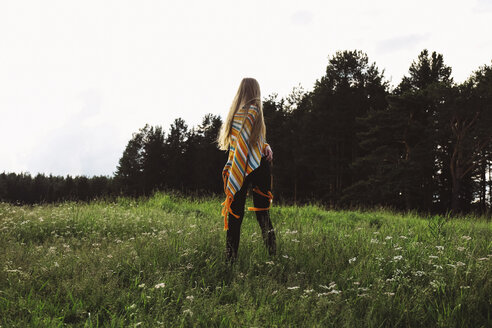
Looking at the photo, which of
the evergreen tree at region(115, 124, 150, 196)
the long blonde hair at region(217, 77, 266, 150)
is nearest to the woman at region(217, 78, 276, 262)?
the long blonde hair at region(217, 77, 266, 150)

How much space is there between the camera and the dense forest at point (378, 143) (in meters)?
24.8

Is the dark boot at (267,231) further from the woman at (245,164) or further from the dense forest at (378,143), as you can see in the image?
the dense forest at (378,143)

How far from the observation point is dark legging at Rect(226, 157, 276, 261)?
4.12m

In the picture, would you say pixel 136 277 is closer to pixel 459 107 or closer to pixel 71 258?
pixel 71 258

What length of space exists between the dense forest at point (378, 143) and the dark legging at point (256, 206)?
1281 centimetres

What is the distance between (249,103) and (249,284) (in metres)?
2.18

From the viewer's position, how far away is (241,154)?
414cm

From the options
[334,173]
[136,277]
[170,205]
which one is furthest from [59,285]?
[334,173]

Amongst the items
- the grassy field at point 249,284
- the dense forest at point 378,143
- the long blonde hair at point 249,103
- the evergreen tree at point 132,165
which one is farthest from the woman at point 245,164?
the evergreen tree at point 132,165

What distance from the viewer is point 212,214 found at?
8562 millimetres

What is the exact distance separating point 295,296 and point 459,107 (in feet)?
87.1

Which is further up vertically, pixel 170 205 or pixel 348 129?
pixel 348 129

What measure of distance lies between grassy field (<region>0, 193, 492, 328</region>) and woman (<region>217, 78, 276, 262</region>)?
392mm

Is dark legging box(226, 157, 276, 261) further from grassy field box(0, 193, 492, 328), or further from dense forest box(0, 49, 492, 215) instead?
dense forest box(0, 49, 492, 215)
